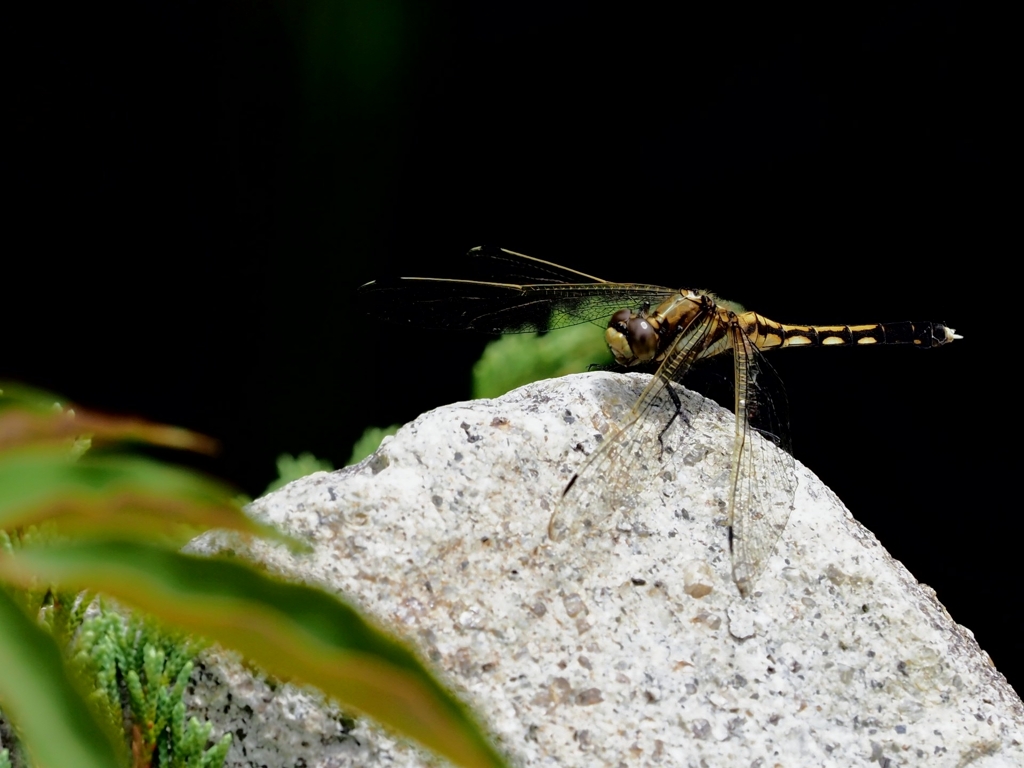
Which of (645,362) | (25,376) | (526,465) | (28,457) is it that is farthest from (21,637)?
(25,376)

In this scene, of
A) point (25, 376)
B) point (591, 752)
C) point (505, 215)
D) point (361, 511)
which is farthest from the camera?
point (505, 215)

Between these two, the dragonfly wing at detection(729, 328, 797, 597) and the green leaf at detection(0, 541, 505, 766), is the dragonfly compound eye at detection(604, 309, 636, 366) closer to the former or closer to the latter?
the dragonfly wing at detection(729, 328, 797, 597)

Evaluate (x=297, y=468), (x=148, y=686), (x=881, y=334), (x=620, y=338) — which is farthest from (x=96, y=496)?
(x=881, y=334)

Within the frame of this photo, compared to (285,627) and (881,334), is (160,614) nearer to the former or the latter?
(285,627)

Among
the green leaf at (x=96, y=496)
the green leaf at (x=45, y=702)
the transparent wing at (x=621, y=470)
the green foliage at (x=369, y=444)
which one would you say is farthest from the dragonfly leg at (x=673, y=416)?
the green leaf at (x=45, y=702)

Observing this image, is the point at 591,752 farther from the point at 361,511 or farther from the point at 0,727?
the point at 0,727

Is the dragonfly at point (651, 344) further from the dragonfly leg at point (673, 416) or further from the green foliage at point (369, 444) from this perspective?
the green foliage at point (369, 444)

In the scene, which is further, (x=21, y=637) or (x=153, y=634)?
(x=153, y=634)
